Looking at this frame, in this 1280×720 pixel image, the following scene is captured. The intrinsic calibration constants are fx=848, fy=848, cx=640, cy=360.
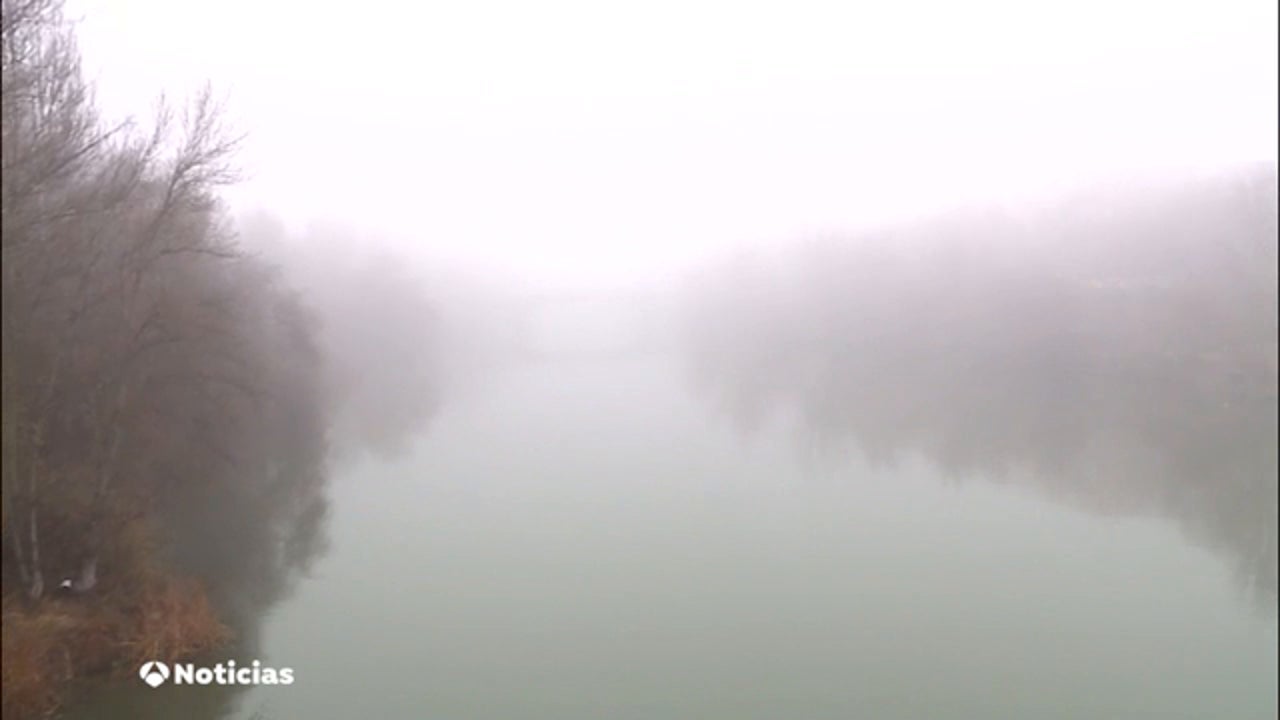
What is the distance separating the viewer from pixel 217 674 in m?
7.76

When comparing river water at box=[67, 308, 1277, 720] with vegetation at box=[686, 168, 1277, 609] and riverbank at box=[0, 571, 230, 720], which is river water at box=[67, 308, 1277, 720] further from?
vegetation at box=[686, 168, 1277, 609]

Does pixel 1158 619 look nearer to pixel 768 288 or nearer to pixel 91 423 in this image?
pixel 91 423

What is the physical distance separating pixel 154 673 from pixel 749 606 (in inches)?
251

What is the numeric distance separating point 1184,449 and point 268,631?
17.4 meters

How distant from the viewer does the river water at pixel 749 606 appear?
799 centimetres

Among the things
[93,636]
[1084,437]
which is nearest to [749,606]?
[93,636]

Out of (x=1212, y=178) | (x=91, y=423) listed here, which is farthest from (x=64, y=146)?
(x=1212, y=178)

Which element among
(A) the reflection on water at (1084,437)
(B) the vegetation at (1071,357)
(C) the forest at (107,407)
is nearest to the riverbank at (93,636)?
(C) the forest at (107,407)

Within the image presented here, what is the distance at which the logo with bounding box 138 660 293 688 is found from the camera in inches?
289

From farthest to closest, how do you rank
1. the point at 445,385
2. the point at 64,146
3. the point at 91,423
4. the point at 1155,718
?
the point at 445,385 → the point at 91,423 → the point at 1155,718 → the point at 64,146

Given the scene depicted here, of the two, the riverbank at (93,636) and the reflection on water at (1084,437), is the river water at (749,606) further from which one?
the reflection on water at (1084,437)

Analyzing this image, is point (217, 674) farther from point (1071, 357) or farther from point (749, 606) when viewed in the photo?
point (1071, 357)

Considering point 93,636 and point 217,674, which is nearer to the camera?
point 93,636

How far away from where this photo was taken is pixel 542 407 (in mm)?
27297
